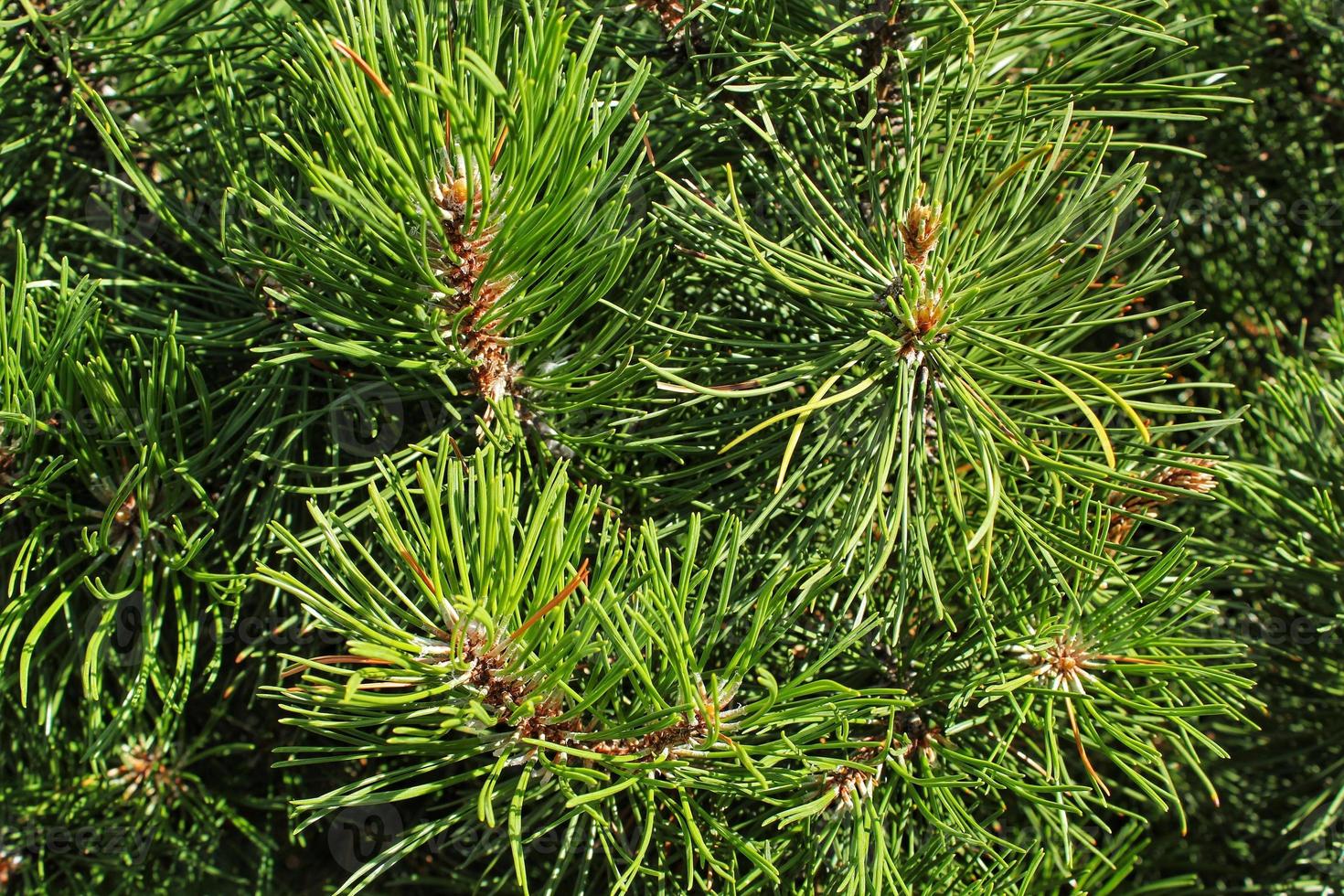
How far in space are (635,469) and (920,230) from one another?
0.73ft

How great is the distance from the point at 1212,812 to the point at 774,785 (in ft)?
1.56

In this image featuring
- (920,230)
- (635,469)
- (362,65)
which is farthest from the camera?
(635,469)

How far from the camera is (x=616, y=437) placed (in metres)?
0.60

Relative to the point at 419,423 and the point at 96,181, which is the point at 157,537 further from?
the point at 96,181

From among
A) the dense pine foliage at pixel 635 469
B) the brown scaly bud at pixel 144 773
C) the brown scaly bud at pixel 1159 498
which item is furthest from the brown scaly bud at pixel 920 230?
the brown scaly bud at pixel 144 773

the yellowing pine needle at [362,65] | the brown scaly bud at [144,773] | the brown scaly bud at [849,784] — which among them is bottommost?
the brown scaly bud at [144,773]

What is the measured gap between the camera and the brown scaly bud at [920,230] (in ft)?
1.76

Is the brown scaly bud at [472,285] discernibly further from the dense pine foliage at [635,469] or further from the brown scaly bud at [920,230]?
the brown scaly bud at [920,230]

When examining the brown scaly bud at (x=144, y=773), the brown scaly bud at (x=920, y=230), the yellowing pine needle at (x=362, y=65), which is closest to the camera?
the yellowing pine needle at (x=362, y=65)

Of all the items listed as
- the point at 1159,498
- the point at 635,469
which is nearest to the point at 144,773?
the point at 635,469

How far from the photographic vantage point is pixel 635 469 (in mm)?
646

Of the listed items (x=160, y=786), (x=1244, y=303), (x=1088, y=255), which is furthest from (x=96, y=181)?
(x=1244, y=303)

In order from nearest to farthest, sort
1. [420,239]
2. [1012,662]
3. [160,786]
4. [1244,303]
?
1. [420,239]
2. [1012,662]
3. [160,786]
4. [1244,303]

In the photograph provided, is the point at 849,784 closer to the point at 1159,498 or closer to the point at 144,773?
the point at 1159,498
